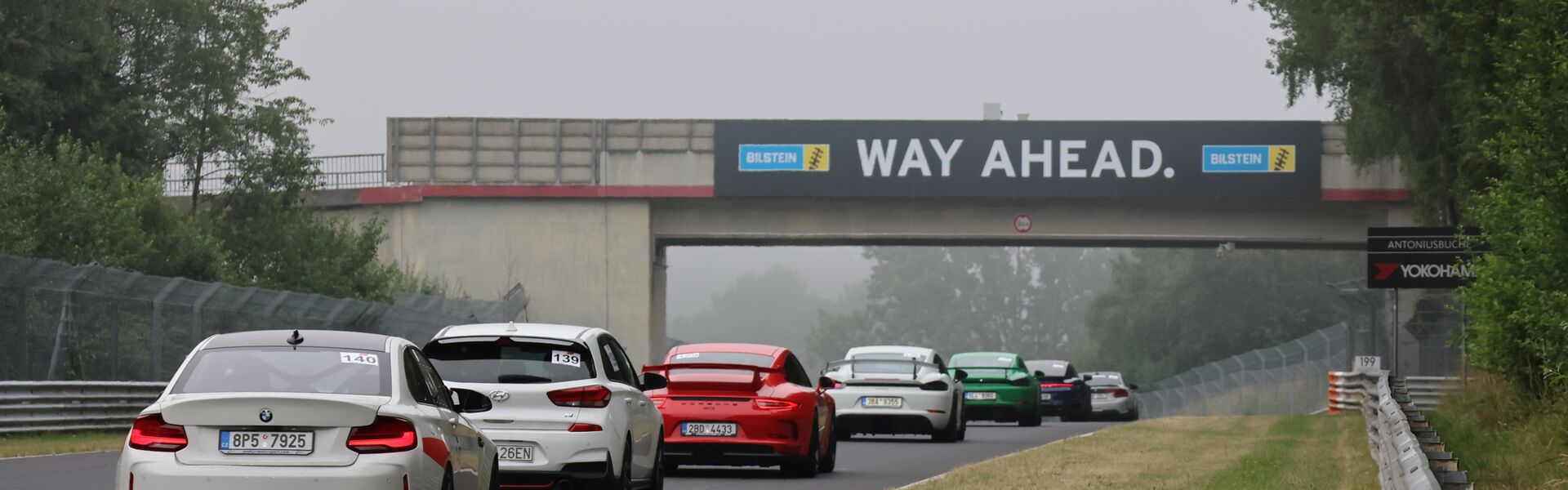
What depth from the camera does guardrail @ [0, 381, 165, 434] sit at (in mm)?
25094

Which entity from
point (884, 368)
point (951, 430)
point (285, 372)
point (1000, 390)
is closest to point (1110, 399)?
point (1000, 390)

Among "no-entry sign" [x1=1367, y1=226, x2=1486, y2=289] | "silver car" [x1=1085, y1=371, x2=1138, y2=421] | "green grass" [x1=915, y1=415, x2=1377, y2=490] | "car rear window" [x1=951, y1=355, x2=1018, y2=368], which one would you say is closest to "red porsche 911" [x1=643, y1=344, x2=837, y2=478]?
"green grass" [x1=915, y1=415, x2=1377, y2=490]

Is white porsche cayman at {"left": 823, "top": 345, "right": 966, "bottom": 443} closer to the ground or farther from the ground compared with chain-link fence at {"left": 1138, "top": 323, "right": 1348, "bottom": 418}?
farther from the ground

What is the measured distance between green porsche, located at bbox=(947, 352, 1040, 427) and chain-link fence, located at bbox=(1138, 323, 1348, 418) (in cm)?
1904

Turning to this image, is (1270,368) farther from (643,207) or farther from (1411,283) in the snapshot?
(1411,283)

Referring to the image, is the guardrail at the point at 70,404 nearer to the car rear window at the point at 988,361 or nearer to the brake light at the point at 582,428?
the brake light at the point at 582,428

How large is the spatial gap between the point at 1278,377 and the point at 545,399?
4675cm

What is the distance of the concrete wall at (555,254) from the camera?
178ft

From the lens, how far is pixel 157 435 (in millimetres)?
9758

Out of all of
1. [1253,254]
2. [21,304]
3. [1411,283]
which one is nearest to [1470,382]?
[1411,283]

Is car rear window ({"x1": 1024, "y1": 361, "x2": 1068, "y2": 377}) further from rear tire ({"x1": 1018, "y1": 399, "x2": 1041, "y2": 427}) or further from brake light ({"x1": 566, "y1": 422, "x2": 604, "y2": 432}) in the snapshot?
brake light ({"x1": 566, "y1": 422, "x2": 604, "y2": 432})

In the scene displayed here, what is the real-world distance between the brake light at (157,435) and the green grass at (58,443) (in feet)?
42.4

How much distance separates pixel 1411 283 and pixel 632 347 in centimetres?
2631

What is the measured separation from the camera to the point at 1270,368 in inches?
2336
